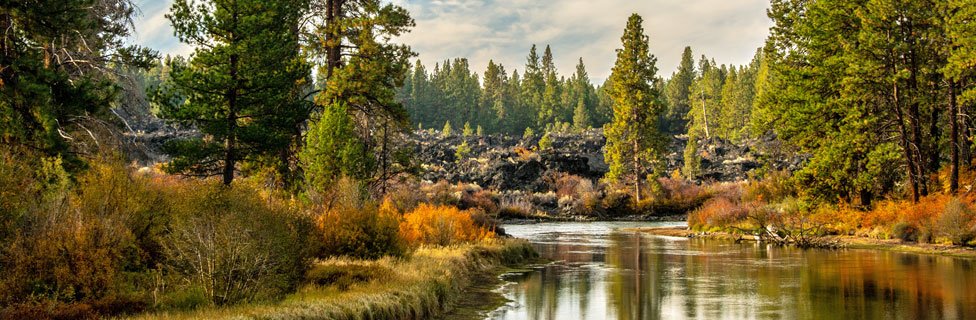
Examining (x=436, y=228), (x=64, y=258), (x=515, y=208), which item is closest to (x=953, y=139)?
(x=436, y=228)

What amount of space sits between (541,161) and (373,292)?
67065 mm

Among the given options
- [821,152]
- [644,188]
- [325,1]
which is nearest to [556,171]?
[644,188]

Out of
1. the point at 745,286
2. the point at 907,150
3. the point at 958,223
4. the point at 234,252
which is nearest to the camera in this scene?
the point at 234,252

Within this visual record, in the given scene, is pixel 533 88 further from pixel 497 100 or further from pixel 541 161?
pixel 541 161

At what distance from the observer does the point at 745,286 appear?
58.7 feet

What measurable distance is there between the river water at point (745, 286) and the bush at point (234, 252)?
457 cm

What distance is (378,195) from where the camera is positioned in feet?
99.2

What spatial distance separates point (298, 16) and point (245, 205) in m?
16.1

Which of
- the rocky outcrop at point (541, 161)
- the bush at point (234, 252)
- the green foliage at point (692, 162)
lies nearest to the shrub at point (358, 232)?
the bush at point (234, 252)

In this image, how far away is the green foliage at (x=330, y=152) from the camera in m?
22.6

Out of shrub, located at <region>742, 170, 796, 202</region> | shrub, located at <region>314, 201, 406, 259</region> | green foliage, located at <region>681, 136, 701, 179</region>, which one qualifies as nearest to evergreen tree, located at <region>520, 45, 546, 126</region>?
green foliage, located at <region>681, 136, 701, 179</region>

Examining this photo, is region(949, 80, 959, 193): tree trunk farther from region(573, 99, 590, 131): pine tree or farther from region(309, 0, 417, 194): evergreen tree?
region(573, 99, 590, 131): pine tree

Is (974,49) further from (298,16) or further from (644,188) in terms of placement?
(644,188)

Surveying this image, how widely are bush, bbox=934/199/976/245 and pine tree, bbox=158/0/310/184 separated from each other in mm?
24812
